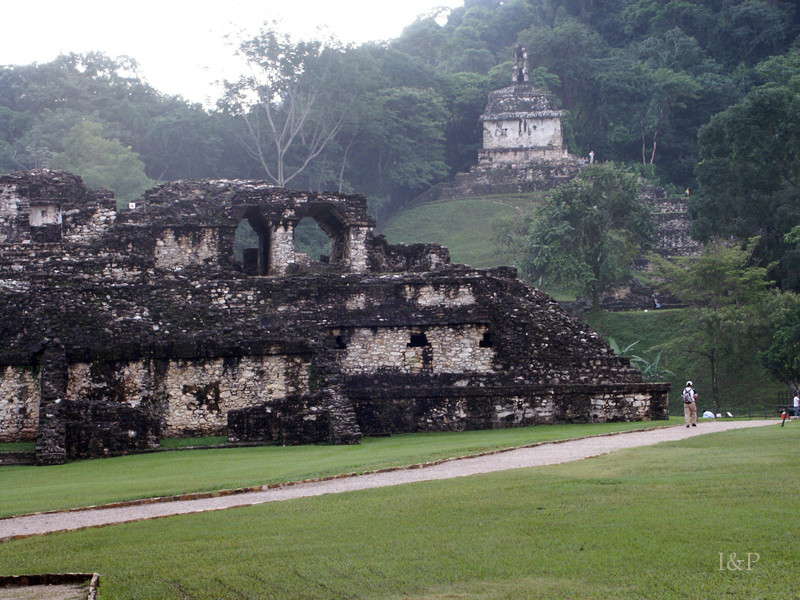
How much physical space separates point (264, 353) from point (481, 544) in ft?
47.0

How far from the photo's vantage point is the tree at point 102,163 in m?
61.1

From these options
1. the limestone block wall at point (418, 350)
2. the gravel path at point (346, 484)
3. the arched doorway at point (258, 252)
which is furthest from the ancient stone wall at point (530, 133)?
the gravel path at point (346, 484)

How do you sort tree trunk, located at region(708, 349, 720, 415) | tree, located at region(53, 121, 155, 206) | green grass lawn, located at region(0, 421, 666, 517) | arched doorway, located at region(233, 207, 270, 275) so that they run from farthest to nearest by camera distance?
tree, located at region(53, 121, 155, 206) < tree trunk, located at region(708, 349, 720, 415) < arched doorway, located at region(233, 207, 270, 275) < green grass lawn, located at region(0, 421, 666, 517)

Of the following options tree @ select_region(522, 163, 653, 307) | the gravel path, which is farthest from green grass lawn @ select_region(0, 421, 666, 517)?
tree @ select_region(522, 163, 653, 307)

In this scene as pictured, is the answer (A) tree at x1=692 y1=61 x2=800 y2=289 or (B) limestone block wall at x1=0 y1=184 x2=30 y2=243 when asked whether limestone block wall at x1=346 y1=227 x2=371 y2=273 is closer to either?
(B) limestone block wall at x1=0 y1=184 x2=30 y2=243

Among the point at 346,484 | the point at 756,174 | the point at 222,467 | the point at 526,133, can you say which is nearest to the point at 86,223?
the point at 222,467

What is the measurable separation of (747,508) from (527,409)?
1390 cm

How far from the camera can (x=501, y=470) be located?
624 inches

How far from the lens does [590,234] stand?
52188mm

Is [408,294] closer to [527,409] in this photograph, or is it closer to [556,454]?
[527,409]

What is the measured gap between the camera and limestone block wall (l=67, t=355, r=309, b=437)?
23531 mm

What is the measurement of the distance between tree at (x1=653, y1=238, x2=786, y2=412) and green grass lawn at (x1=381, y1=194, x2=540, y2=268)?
46.9ft

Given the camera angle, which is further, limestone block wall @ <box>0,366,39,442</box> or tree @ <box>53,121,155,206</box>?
tree @ <box>53,121,155,206</box>

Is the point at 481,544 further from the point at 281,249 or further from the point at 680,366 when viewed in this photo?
the point at 680,366
